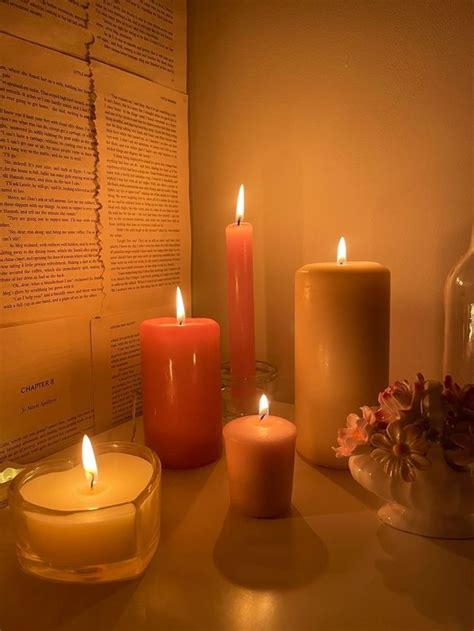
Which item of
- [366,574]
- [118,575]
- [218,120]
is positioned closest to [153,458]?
[118,575]

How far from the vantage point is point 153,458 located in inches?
17.5

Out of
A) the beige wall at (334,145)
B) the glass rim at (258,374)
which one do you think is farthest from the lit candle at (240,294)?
the beige wall at (334,145)

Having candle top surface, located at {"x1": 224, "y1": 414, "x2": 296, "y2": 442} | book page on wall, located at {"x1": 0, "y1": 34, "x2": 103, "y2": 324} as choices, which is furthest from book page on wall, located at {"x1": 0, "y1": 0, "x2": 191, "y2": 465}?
candle top surface, located at {"x1": 224, "y1": 414, "x2": 296, "y2": 442}

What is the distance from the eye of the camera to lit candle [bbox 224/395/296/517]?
1.49 ft

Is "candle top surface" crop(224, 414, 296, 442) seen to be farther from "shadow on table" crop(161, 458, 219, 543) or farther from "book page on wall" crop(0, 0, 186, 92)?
"book page on wall" crop(0, 0, 186, 92)

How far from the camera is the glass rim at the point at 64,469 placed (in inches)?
14.6

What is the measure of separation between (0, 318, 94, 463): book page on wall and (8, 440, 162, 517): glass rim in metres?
0.14

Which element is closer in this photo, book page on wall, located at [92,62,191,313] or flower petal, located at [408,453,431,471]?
flower petal, located at [408,453,431,471]

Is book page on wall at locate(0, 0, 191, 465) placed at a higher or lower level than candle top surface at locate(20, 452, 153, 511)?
higher

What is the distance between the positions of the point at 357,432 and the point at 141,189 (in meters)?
Answer: 0.46

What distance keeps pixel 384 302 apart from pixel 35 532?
39 centimetres

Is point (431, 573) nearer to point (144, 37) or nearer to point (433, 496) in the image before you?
point (433, 496)

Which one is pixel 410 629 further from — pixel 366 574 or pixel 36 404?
pixel 36 404

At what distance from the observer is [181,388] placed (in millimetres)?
549
